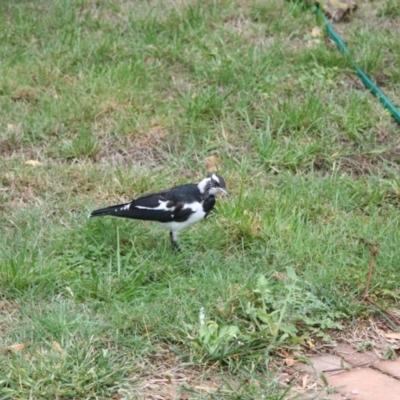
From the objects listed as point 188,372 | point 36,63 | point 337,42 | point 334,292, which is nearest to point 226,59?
point 337,42

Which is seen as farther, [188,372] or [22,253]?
[22,253]

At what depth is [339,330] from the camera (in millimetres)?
4867

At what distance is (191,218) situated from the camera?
5441 mm

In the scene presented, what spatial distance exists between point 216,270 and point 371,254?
0.88 meters

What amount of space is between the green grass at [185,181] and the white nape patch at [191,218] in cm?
16

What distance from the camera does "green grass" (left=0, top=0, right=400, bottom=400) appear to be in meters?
4.47

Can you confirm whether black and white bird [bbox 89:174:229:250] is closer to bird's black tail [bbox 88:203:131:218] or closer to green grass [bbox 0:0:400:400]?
bird's black tail [bbox 88:203:131:218]

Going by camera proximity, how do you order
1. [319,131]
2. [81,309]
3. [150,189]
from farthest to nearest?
[319,131] < [150,189] < [81,309]

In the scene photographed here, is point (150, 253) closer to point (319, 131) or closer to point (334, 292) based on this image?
point (334, 292)

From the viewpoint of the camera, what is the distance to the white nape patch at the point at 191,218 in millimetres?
5426

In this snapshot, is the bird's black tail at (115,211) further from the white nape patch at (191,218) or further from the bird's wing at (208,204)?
the bird's wing at (208,204)

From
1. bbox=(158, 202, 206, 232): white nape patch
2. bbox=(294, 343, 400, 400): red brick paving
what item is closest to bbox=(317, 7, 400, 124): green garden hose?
bbox=(158, 202, 206, 232): white nape patch

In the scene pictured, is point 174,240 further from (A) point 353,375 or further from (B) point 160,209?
(A) point 353,375

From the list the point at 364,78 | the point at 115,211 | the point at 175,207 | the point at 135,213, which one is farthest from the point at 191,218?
the point at 364,78
